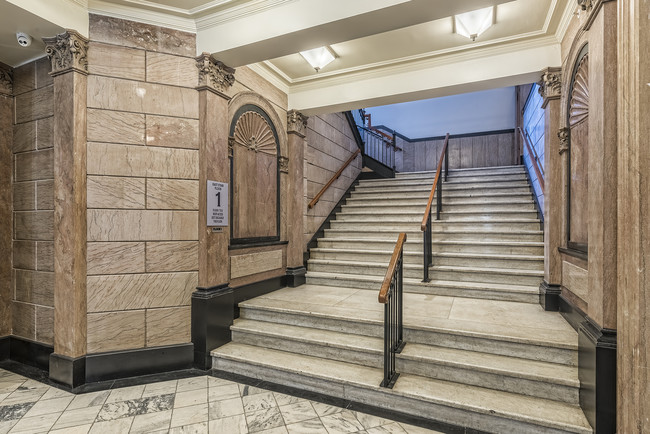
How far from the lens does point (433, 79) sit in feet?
12.1

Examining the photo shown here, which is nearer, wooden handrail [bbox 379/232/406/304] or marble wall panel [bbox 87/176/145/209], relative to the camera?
wooden handrail [bbox 379/232/406/304]

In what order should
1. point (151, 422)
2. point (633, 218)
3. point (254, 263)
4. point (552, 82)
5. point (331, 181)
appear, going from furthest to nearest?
point (331, 181)
point (254, 263)
point (552, 82)
point (151, 422)
point (633, 218)

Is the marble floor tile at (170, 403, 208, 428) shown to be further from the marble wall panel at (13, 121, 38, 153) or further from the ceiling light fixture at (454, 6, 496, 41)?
the ceiling light fixture at (454, 6, 496, 41)

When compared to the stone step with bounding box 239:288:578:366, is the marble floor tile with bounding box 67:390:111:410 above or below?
below

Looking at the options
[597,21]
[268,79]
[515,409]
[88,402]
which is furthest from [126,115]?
[515,409]

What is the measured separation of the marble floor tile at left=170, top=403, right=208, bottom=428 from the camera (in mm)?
2283

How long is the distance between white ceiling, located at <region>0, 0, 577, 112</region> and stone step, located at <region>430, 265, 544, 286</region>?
2.16 meters

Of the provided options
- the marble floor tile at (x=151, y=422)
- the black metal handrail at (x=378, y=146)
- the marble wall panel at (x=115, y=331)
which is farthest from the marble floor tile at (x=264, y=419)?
the black metal handrail at (x=378, y=146)

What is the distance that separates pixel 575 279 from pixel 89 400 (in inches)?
162


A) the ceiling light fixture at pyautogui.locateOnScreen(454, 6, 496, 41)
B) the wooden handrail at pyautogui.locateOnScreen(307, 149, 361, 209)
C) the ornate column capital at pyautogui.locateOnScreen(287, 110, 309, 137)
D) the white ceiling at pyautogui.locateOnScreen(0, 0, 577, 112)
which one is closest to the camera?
the white ceiling at pyautogui.locateOnScreen(0, 0, 577, 112)

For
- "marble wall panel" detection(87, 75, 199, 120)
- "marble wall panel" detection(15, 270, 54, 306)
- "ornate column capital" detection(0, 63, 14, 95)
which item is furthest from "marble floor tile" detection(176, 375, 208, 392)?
"ornate column capital" detection(0, 63, 14, 95)

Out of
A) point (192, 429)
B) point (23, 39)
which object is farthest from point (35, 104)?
point (192, 429)

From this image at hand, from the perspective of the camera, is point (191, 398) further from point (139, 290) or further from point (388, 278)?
point (388, 278)

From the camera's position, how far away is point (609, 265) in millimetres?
1854
